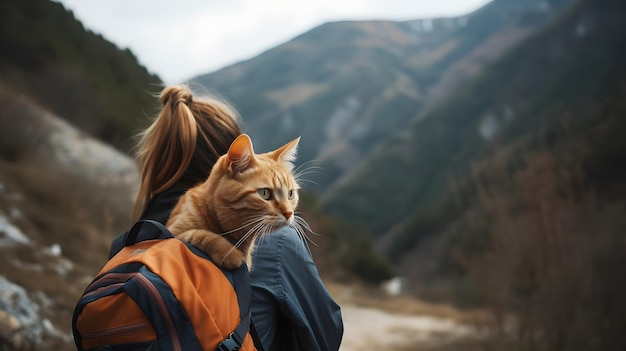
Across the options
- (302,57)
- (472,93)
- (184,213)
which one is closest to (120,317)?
(184,213)

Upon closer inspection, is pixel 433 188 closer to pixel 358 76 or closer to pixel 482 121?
pixel 482 121

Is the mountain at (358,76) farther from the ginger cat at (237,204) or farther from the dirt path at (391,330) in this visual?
the ginger cat at (237,204)

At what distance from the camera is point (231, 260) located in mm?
1519

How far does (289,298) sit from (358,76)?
147m

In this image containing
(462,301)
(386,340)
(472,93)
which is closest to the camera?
(386,340)

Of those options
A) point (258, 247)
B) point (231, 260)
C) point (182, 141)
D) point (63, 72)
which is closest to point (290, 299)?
point (258, 247)

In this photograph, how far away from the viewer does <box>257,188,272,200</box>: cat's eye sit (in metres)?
1.76

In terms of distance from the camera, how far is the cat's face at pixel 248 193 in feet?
5.52

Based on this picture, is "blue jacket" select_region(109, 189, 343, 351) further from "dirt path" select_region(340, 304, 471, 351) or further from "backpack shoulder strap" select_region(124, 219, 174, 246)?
"dirt path" select_region(340, 304, 471, 351)

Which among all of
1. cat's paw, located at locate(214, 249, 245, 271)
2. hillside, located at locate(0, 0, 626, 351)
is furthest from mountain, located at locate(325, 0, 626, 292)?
cat's paw, located at locate(214, 249, 245, 271)

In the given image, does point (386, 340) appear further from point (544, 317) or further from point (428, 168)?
point (428, 168)

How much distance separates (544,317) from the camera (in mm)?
7840

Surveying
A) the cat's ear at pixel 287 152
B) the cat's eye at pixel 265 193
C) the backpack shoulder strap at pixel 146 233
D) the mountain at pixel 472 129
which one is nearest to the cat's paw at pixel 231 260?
the backpack shoulder strap at pixel 146 233

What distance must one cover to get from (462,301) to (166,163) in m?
22.2
